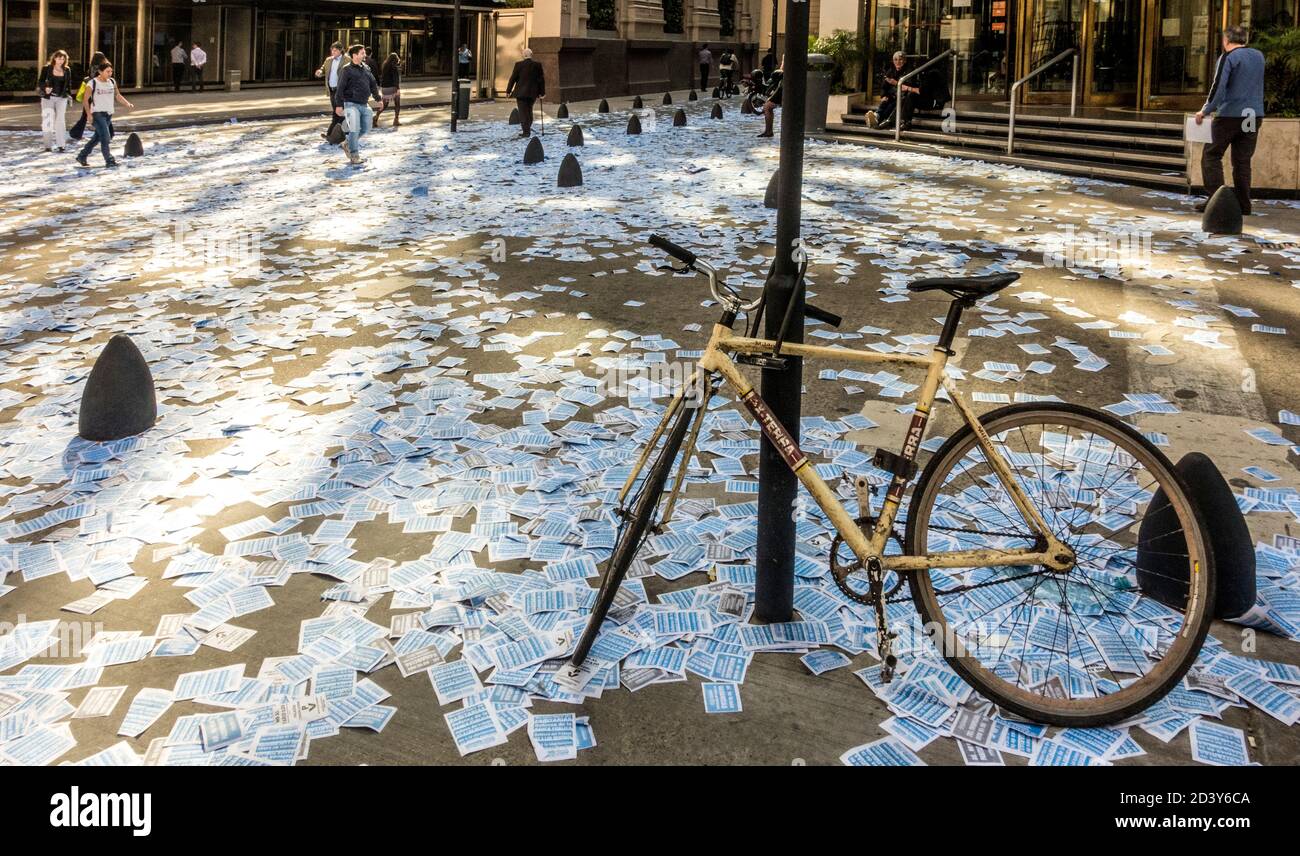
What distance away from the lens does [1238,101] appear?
12211mm

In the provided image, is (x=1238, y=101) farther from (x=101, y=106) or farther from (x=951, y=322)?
(x=101, y=106)

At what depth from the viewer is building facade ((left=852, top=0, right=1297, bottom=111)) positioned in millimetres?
20891

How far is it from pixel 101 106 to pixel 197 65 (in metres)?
23.0

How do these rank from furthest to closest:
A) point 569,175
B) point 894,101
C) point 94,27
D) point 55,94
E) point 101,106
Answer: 1. point 94,27
2. point 894,101
3. point 55,94
4. point 101,106
5. point 569,175

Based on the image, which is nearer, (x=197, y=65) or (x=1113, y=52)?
(x=1113, y=52)

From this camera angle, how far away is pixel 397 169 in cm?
1827

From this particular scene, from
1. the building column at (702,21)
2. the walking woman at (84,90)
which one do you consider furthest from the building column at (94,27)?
the building column at (702,21)

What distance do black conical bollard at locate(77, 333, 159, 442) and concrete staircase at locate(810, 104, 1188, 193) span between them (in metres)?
14.6

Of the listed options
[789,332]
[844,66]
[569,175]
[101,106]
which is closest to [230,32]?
[101,106]

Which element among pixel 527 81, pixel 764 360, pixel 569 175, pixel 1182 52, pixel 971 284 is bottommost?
pixel 764 360

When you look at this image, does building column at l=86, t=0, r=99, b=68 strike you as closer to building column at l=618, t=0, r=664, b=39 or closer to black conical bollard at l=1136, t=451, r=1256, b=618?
building column at l=618, t=0, r=664, b=39

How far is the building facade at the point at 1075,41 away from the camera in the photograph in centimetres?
2089

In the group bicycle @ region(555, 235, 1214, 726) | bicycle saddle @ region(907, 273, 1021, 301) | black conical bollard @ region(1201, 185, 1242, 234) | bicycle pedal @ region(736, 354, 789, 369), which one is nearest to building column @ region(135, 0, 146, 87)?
black conical bollard @ region(1201, 185, 1242, 234)

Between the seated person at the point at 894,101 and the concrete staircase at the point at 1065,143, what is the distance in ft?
0.84
